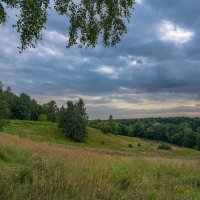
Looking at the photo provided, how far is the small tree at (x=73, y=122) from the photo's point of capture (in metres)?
96.4

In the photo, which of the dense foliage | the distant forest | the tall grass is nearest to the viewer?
the tall grass

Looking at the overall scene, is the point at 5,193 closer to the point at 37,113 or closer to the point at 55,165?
the point at 55,165

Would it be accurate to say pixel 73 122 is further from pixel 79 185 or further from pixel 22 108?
pixel 79 185

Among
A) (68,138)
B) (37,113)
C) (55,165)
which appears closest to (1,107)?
(68,138)

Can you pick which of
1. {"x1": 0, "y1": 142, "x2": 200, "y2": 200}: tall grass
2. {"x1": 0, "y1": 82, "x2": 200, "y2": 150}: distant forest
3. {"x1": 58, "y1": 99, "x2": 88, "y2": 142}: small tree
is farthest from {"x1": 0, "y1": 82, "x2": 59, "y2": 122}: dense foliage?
{"x1": 0, "y1": 142, "x2": 200, "y2": 200}: tall grass

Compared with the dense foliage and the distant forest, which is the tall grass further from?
the dense foliage

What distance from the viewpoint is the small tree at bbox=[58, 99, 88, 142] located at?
316ft

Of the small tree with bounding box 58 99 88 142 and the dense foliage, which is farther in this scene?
the small tree with bounding box 58 99 88 142

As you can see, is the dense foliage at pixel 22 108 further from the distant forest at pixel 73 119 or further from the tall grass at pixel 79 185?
the tall grass at pixel 79 185

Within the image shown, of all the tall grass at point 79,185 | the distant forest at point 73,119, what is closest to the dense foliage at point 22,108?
the distant forest at point 73,119

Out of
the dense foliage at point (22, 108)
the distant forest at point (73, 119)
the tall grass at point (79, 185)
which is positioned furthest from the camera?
the distant forest at point (73, 119)

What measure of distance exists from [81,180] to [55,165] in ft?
7.23

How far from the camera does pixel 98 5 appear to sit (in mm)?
8859

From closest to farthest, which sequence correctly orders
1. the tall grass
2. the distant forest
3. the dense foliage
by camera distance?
1. the tall grass
2. the dense foliage
3. the distant forest
